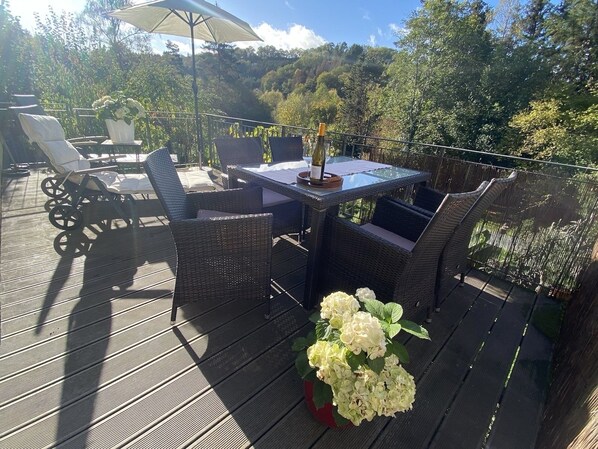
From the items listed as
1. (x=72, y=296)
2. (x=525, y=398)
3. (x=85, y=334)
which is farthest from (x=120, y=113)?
(x=525, y=398)

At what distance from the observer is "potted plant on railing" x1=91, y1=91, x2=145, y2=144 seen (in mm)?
3512

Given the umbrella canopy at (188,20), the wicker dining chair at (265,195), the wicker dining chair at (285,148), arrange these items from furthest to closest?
the wicker dining chair at (285,148) → the umbrella canopy at (188,20) → the wicker dining chair at (265,195)

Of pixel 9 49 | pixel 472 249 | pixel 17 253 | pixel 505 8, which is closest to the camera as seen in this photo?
pixel 17 253

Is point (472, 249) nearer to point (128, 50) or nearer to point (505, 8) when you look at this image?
point (128, 50)

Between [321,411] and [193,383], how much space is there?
2.13 feet

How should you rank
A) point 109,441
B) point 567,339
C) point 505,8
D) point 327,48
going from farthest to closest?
point 327,48, point 505,8, point 567,339, point 109,441

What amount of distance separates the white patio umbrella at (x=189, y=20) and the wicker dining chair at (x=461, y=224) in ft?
9.37

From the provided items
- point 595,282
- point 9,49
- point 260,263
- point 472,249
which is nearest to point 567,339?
point 595,282

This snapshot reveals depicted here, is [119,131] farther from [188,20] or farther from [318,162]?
[318,162]

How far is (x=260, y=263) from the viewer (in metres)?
1.78

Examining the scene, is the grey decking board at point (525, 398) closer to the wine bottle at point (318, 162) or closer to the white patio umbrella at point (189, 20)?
the wine bottle at point (318, 162)

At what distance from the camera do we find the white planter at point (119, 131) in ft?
11.8

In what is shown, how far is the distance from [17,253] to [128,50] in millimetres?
14091

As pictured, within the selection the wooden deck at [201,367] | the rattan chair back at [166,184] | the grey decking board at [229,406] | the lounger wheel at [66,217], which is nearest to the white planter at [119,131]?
the lounger wheel at [66,217]
